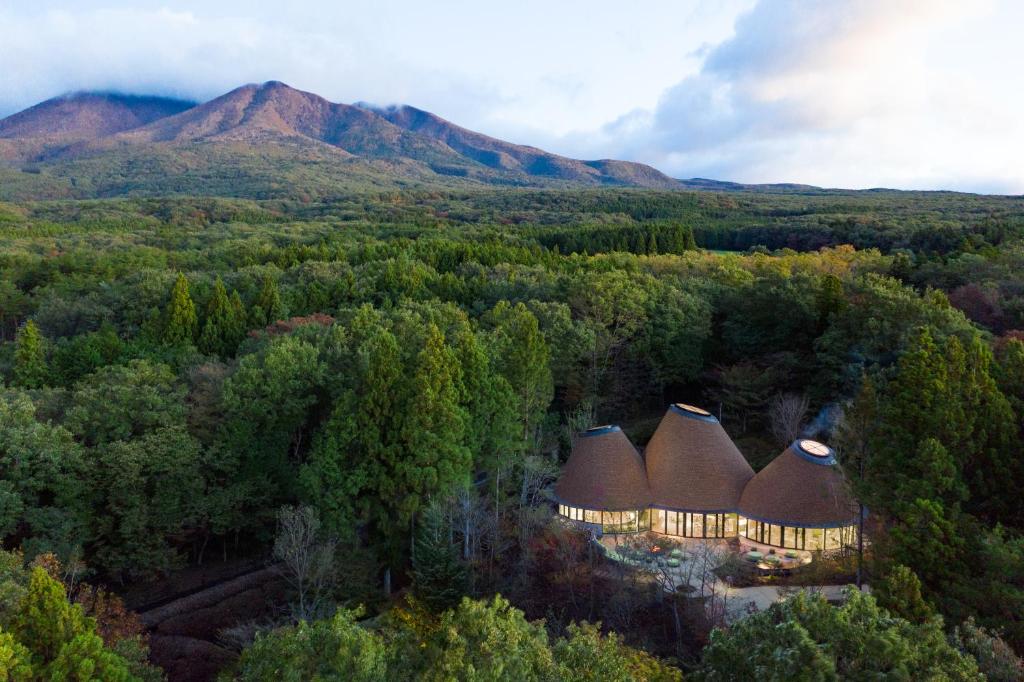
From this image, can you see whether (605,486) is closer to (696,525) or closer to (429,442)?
(696,525)

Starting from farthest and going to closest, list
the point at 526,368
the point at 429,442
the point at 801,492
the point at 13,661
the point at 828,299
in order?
the point at 828,299 → the point at 526,368 → the point at 429,442 → the point at 801,492 → the point at 13,661

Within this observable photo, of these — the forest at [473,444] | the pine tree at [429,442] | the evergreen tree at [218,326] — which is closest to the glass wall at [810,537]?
the forest at [473,444]

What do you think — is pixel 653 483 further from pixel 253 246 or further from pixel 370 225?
pixel 370 225

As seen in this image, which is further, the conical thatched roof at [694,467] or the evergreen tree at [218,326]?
the evergreen tree at [218,326]

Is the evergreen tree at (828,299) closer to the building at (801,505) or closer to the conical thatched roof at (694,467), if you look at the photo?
the conical thatched roof at (694,467)

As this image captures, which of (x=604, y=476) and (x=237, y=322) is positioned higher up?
(x=237, y=322)

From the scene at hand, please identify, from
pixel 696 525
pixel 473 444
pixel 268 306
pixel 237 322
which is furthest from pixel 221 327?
pixel 696 525

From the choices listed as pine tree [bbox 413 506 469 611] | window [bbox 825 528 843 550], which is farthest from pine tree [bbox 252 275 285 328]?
window [bbox 825 528 843 550]

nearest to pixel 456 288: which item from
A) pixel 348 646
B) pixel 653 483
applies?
Result: pixel 653 483
